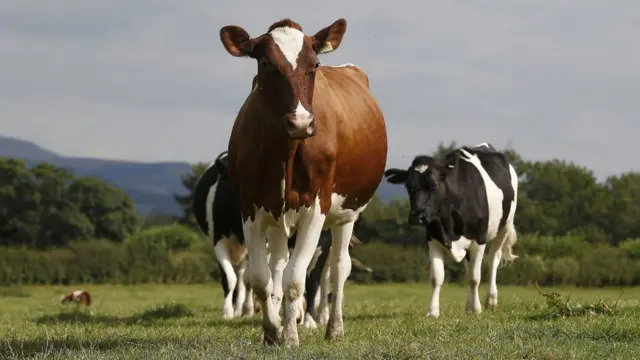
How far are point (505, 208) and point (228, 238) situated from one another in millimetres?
4196

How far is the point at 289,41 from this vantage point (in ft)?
29.2

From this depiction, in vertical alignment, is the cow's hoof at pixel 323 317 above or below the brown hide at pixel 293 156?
below

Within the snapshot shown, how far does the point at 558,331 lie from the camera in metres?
9.73

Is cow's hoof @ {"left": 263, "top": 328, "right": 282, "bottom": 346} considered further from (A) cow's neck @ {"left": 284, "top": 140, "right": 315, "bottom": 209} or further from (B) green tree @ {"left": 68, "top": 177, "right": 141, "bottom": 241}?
(B) green tree @ {"left": 68, "top": 177, "right": 141, "bottom": 241}

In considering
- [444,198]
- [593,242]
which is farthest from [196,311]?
[593,242]

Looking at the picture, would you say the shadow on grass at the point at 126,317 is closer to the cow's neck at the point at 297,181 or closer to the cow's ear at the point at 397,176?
the cow's ear at the point at 397,176

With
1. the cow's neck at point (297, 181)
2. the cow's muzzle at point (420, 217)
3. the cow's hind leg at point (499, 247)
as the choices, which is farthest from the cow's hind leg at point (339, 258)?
the cow's hind leg at point (499, 247)

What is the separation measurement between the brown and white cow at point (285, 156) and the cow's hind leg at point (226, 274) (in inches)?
255

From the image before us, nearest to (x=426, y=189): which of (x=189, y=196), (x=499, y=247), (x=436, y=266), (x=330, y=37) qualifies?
(x=436, y=266)

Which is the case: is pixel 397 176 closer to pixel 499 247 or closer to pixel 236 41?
pixel 499 247

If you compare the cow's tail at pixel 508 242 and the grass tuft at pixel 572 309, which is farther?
the cow's tail at pixel 508 242

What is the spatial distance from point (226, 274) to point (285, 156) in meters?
7.75

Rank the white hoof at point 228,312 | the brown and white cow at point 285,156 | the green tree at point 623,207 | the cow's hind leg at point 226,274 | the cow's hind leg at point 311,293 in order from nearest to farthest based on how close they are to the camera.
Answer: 1. the brown and white cow at point 285,156
2. the cow's hind leg at point 311,293
3. the white hoof at point 228,312
4. the cow's hind leg at point 226,274
5. the green tree at point 623,207

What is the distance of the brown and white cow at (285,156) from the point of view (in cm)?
877
